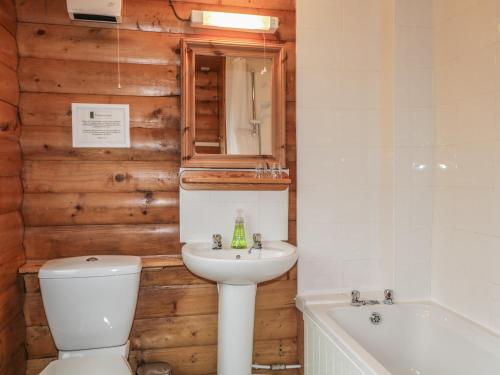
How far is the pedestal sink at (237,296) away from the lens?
1509 millimetres

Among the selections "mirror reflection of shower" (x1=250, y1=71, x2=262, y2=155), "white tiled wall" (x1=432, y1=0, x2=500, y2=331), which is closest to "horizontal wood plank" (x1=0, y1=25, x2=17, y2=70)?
"mirror reflection of shower" (x1=250, y1=71, x2=262, y2=155)

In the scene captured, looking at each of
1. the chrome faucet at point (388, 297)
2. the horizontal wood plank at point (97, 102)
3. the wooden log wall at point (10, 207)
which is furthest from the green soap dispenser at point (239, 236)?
the wooden log wall at point (10, 207)

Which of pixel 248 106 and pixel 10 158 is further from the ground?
pixel 248 106

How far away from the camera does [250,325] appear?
1.65 m

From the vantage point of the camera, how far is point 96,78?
5.74 feet

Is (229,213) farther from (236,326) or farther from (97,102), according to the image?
(97,102)

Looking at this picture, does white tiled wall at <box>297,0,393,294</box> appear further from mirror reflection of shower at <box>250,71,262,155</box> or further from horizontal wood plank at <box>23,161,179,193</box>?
horizontal wood plank at <box>23,161,179,193</box>

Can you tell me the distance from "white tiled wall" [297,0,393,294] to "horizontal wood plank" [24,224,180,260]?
708 millimetres

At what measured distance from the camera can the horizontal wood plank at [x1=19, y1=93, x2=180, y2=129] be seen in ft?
5.58

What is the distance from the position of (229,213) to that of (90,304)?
0.75 metres

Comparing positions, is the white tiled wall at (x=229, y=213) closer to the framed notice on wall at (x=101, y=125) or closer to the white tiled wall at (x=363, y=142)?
the white tiled wall at (x=363, y=142)

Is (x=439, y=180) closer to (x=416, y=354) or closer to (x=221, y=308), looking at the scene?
(x=416, y=354)

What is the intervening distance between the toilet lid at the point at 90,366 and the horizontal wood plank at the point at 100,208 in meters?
0.62

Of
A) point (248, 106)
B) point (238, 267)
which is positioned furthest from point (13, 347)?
point (248, 106)
